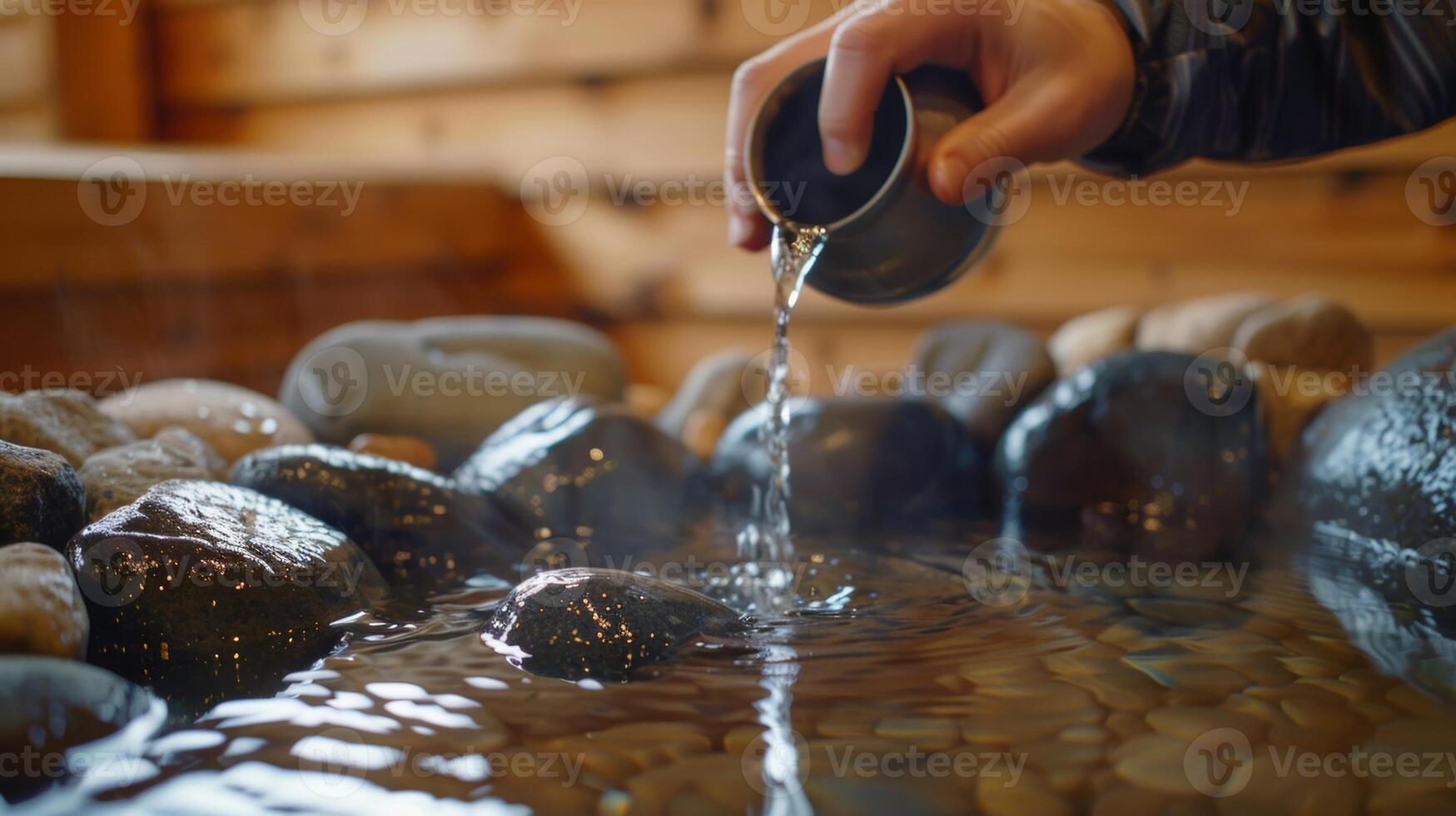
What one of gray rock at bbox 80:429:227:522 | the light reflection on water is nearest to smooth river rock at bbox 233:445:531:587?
gray rock at bbox 80:429:227:522

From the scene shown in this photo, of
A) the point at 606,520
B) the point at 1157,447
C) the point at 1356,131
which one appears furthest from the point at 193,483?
the point at 1356,131

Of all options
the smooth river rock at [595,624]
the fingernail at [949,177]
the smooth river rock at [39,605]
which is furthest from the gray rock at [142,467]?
the fingernail at [949,177]

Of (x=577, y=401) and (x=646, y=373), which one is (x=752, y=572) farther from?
(x=646, y=373)

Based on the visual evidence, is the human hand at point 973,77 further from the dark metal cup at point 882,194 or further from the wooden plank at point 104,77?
the wooden plank at point 104,77

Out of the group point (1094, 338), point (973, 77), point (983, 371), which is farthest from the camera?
point (1094, 338)

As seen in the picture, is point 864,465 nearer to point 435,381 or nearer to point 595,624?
point 595,624

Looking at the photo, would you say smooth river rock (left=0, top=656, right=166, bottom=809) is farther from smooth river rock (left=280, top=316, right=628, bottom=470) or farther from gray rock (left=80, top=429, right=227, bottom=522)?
smooth river rock (left=280, top=316, right=628, bottom=470)

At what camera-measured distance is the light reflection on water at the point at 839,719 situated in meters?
1.22

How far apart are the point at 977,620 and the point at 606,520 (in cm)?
85

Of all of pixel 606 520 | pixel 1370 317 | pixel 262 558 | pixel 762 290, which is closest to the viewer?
pixel 262 558

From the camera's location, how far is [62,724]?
1.27 meters

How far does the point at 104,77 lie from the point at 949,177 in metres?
4.82

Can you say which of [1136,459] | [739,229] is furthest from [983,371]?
[739,229]

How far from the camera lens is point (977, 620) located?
1.78 metres
